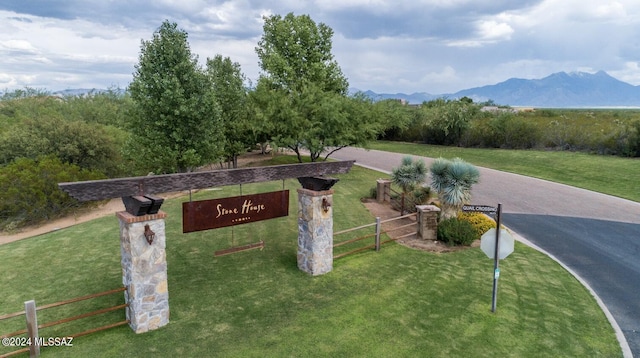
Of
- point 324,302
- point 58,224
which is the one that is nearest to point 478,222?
point 324,302

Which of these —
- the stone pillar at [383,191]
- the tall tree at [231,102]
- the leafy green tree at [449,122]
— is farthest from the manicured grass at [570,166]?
the tall tree at [231,102]

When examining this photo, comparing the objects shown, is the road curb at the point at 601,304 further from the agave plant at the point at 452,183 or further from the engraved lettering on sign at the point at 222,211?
the engraved lettering on sign at the point at 222,211

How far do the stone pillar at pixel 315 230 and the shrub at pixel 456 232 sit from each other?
18.3ft

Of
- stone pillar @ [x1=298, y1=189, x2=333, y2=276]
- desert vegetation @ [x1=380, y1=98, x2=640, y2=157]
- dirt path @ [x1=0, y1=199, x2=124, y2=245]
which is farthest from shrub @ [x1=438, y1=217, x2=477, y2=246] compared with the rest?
desert vegetation @ [x1=380, y1=98, x2=640, y2=157]

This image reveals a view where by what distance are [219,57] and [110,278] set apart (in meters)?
25.8

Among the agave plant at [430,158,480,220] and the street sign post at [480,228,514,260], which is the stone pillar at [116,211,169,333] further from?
the agave plant at [430,158,480,220]

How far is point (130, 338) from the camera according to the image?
843 centimetres

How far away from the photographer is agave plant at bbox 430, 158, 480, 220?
50.4ft

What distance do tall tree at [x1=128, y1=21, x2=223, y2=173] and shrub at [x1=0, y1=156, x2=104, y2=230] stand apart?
14.2 feet

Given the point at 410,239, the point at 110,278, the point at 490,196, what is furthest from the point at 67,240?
the point at 490,196

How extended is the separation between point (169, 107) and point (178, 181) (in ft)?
49.8

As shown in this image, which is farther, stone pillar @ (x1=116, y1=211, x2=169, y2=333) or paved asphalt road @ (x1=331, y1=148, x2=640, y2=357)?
paved asphalt road @ (x1=331, y1=148, x2=640, y2=357)

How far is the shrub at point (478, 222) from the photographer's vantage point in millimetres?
15609

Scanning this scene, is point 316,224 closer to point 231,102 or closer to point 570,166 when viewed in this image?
point 231,102
